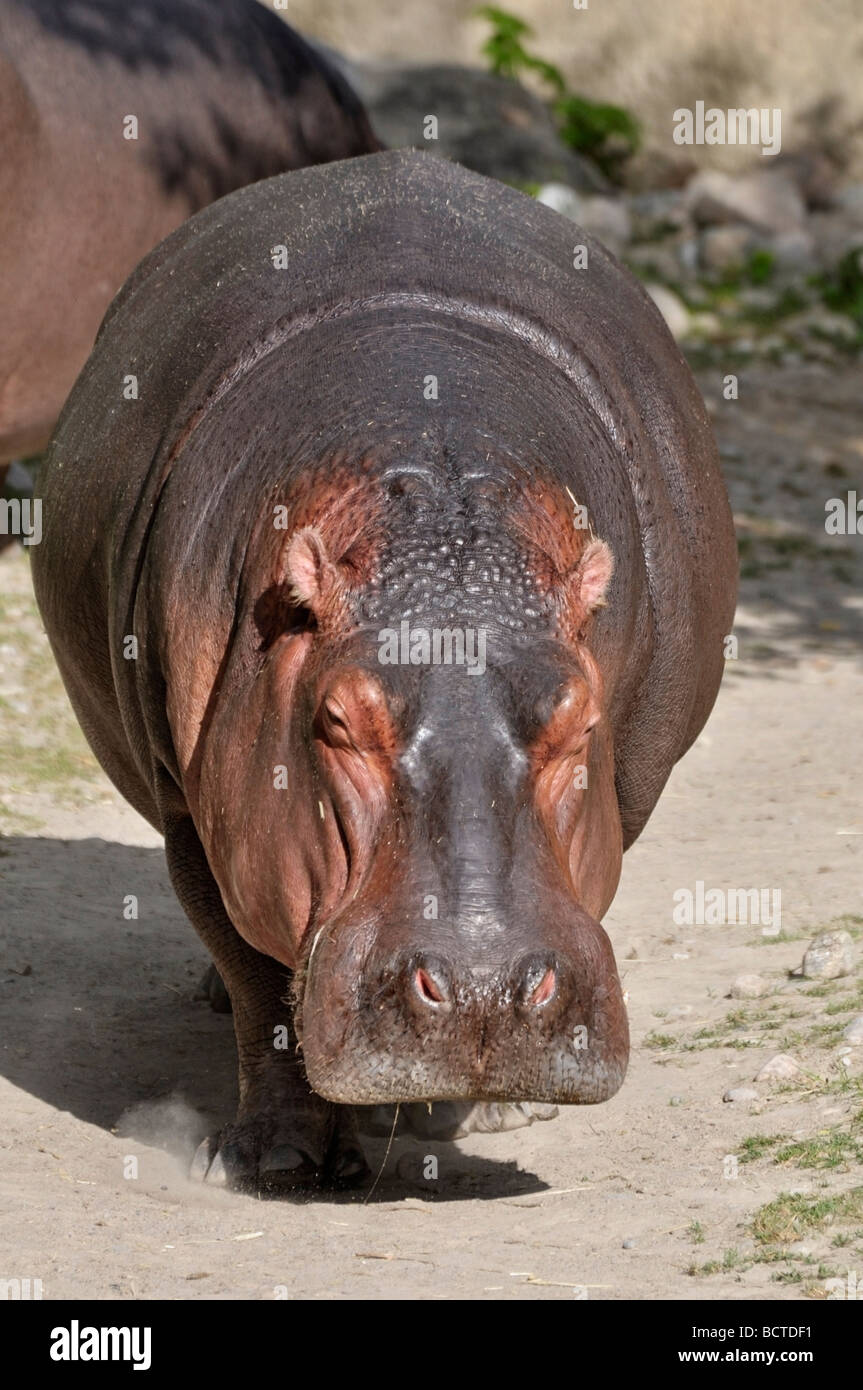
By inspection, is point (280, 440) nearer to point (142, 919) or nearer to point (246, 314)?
point (246, 314)

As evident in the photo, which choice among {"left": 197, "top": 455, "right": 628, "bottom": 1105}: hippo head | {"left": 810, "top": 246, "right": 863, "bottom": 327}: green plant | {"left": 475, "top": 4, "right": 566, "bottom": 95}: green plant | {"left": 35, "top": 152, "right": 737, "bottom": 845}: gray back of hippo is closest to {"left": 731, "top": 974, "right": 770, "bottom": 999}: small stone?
{"left": 35, "top": 152, "right": 737, "bottom": 845}: gray back of hippo

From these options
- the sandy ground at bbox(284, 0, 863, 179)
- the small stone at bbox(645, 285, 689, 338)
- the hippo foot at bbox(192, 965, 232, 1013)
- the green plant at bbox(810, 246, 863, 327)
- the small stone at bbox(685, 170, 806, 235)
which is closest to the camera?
the hippo foot at bbox(192, 965, 232, 1013)

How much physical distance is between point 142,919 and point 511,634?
320cm

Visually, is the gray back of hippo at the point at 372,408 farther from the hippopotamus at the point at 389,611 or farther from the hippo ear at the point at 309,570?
the hippo ear at the point at 309,570

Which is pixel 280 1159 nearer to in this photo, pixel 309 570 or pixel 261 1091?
pixel 261 1091

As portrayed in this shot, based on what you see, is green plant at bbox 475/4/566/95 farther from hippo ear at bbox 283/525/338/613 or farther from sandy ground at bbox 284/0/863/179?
hippo ear at bbox 283/525/338/613

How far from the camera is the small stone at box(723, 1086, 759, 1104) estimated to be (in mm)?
4277

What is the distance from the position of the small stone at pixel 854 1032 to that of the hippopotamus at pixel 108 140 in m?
4.81

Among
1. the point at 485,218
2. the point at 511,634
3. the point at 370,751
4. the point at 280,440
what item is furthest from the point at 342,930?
the point at 485,218

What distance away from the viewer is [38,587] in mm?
5246

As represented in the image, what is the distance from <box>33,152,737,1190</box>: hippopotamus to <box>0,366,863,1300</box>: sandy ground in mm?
342

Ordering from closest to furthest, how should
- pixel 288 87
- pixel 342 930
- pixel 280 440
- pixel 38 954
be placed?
1. pixel 342 930
2. pixel 280 440
3. pixel 38 954
4. pixel 288 87

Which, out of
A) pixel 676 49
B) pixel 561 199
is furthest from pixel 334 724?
pixel 676 49

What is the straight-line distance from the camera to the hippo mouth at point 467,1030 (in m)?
3.08
